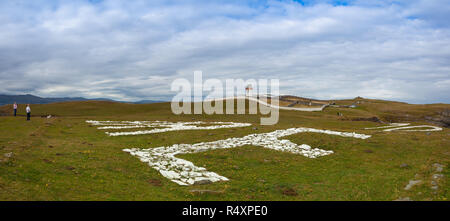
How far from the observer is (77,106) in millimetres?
89500

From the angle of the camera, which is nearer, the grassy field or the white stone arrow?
the grassy field

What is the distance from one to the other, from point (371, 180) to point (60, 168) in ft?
67.2

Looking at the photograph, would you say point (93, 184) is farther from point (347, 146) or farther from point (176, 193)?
point (347, 146)

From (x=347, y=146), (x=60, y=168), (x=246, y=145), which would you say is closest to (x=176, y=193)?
(x=60, y=168)

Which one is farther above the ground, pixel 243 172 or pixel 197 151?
pixel 197 151

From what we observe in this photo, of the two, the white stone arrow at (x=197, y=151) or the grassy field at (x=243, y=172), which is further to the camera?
the white stone arrow at (x=197, y=151)

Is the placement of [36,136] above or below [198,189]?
above

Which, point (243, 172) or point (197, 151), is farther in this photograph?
point (197, 151)
